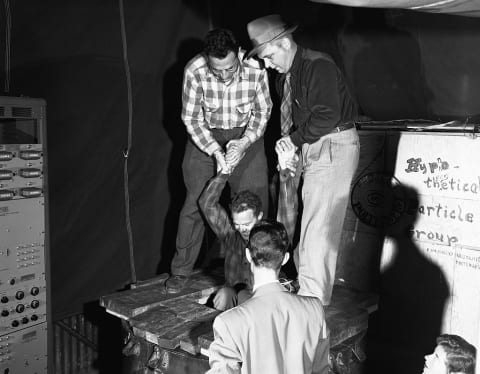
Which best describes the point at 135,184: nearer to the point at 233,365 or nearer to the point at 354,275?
the point at 354,275

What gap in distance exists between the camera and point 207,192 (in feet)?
14.5

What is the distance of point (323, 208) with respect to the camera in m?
3.91

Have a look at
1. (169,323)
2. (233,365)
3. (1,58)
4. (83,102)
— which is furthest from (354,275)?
(1,58)

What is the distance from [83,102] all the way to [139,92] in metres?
0.66

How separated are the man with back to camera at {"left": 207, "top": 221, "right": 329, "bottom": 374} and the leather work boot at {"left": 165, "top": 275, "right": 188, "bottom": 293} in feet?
5.96

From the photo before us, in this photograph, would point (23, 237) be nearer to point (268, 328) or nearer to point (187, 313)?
point (187, 313)

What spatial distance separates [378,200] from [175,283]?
6.09ft

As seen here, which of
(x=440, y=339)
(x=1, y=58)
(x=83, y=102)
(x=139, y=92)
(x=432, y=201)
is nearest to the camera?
(x=440, y=339)

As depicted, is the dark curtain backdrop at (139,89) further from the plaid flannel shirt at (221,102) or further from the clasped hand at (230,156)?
the clasped hand at (230,156)

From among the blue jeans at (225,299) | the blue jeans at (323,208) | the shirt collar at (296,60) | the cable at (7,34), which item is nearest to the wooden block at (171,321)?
the blue jeans at (225,299)

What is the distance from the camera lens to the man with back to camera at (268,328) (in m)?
2.65

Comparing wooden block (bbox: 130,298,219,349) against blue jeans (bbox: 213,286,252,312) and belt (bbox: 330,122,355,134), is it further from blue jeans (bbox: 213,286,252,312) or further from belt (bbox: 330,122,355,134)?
belt (bbox: 330,122,355,134)

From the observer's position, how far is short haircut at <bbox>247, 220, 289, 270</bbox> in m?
2.77

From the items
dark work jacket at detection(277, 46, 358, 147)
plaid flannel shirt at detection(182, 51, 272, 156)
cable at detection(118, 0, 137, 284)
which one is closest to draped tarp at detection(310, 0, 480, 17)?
dark work jacket at detection(277, 46, 358, 147)
